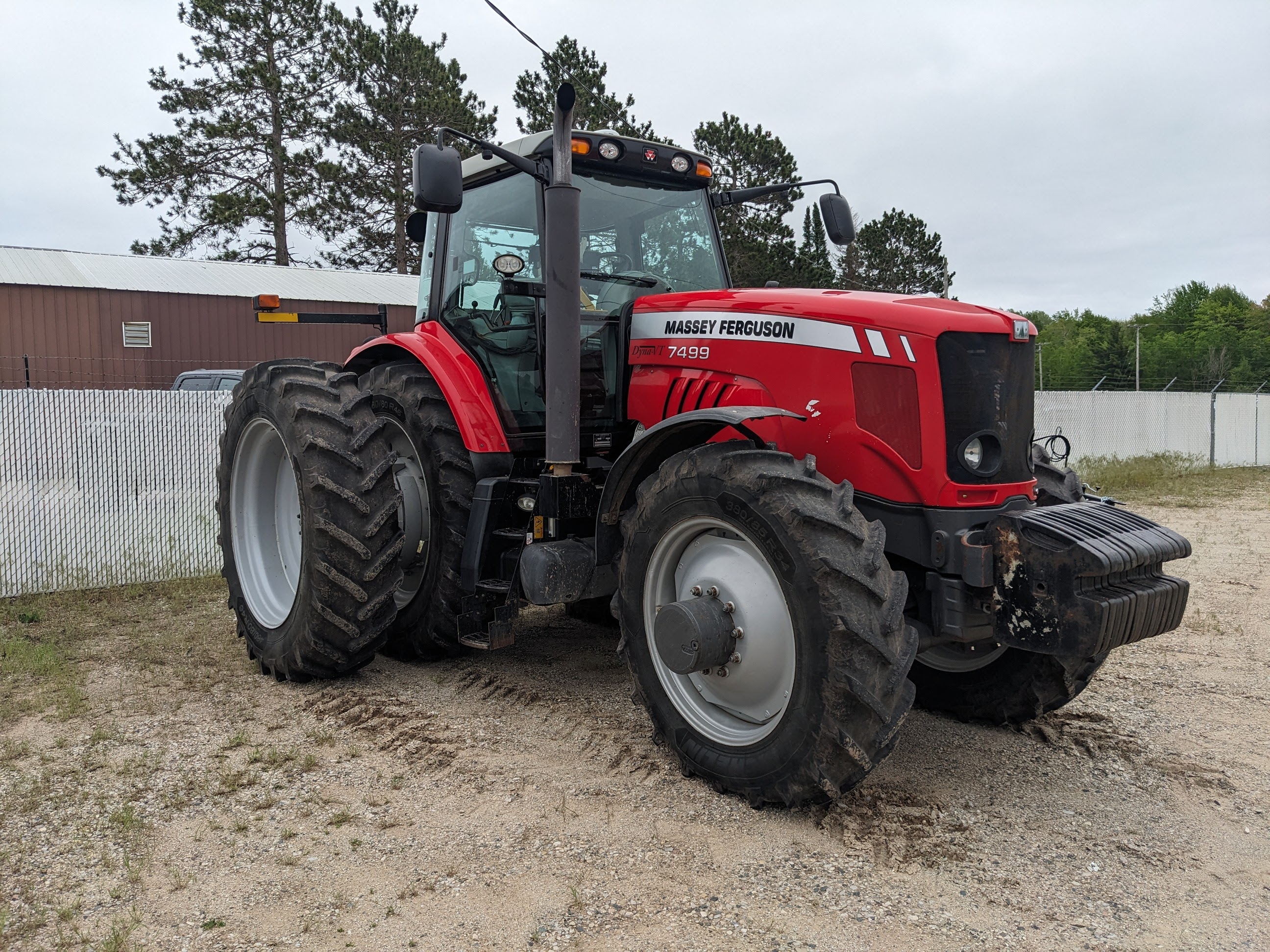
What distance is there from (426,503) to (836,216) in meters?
2.56

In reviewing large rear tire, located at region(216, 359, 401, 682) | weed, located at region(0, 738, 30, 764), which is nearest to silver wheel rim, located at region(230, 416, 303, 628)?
large rear tire, located at region(216, 359, 401, 682)

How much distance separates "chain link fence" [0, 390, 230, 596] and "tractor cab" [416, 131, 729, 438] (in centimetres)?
380

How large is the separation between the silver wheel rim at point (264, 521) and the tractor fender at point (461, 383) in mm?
915

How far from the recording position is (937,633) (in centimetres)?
339

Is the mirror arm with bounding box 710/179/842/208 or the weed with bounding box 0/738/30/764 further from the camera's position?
the mirror arm with bounding box 710/179/842/208

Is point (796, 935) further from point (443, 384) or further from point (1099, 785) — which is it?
point (443, 384)

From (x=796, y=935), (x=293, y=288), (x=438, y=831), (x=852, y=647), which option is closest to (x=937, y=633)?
(x=852, y=647)

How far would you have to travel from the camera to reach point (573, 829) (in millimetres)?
3236

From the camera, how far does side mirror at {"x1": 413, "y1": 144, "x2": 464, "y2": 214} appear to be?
383 cm

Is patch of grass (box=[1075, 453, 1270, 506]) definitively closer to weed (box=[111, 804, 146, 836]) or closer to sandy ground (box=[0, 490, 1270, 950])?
sandy ground (box=[0, 490, 1270, 950])

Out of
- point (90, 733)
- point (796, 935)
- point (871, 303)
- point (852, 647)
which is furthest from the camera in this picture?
point (90, 733)

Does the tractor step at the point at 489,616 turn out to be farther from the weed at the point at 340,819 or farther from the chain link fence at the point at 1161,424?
the chain link fence at the point at 1161,424

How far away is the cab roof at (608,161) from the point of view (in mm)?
4582

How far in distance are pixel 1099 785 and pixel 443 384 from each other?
337 cm
